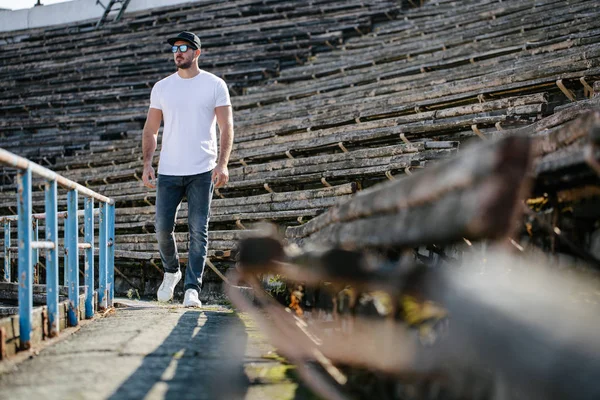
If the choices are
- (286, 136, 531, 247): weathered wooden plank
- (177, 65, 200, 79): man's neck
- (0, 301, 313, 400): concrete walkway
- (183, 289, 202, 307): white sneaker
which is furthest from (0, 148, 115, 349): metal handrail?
(286, 136, 531, 247): weathered wooden plank

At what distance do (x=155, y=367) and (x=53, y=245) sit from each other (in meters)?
1.03

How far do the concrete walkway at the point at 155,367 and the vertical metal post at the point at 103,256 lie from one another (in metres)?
0.86

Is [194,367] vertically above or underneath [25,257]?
underneath

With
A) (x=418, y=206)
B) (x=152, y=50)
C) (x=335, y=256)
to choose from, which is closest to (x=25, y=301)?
(x=335, y=256)

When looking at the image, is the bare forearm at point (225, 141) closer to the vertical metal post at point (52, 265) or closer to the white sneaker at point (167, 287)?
the white sneaker at point (167, 287)

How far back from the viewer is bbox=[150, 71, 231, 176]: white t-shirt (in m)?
4.29

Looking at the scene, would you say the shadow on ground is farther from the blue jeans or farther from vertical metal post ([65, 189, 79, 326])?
the blue jeans

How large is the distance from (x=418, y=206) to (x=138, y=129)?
9.49 metres

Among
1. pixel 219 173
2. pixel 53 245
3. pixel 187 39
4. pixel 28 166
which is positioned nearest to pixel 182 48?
pixel 187 39

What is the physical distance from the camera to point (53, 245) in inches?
119

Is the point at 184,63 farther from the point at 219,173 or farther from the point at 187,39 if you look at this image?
the point at 219,173

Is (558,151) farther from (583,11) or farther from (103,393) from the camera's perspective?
(583,11)

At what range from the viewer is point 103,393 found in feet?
6.22

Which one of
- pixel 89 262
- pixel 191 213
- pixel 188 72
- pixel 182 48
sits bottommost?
pixel 89 262
